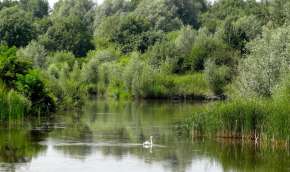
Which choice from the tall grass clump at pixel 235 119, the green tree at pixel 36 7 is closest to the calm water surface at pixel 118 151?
the tall grass clump at pixel 235 119

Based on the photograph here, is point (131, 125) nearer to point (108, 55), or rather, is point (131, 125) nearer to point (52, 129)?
point (52, 129)

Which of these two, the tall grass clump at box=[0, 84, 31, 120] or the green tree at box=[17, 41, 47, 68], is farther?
the green tree at box=[17, 41, 47, 68]

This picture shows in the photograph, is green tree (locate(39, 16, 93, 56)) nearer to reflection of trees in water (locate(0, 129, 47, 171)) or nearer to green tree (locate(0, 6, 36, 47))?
green tree (locate(0, 6, 36, 47))

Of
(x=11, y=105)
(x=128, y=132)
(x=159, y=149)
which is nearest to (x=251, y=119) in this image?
(x=159, y=149)

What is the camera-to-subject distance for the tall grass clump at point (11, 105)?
41.7m

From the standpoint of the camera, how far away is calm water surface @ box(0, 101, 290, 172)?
2925 cm

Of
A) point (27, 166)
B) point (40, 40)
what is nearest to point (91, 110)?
point (27, 166)

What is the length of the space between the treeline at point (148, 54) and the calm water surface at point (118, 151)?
495 cm

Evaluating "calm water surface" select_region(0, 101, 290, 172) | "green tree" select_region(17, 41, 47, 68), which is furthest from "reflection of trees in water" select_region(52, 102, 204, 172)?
"green tree" select_region(17, 41, 47, 68)

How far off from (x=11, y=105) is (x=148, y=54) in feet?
153

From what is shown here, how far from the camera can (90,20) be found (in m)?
133

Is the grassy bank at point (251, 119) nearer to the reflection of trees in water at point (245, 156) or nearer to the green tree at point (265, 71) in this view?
the reflection of trees in water at point (245, 156)

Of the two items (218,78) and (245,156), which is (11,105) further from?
(218,78)

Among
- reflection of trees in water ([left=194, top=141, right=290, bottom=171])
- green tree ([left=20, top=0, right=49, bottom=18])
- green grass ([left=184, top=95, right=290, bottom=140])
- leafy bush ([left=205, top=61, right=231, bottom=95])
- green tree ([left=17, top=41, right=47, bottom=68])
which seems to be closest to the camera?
reflection of trees in water ([left=194, top=141, right=290, bottom=171])
